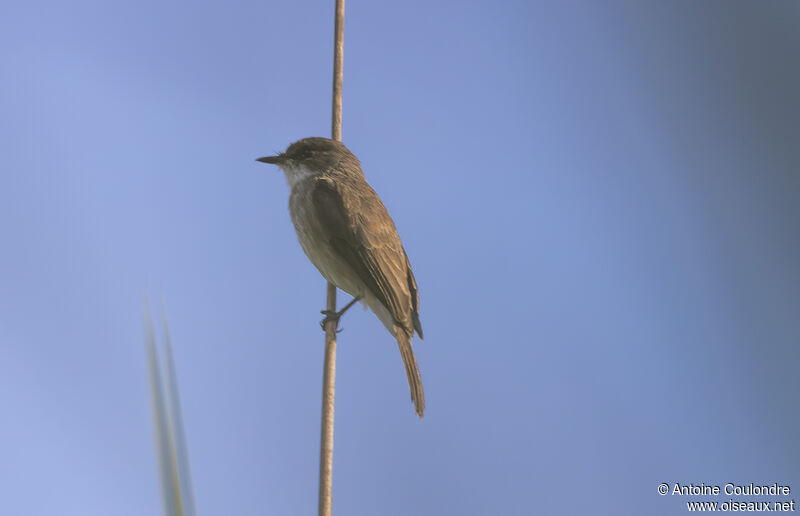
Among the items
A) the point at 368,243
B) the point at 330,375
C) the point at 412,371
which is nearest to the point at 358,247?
the point at 368,243

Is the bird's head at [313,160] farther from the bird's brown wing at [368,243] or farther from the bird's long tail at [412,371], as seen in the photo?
the bird's long tail at [412,371]

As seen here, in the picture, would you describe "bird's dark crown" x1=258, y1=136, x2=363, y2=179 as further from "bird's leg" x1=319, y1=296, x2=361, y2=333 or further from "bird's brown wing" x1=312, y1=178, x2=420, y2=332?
"bird's leg" x1=319, y1=296, x2=361, y2=333

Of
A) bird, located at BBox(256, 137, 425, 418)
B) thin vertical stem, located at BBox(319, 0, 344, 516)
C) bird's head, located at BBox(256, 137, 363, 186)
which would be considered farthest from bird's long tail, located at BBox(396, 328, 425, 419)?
bird's head, located at BBox(256, 137, 363, 186)

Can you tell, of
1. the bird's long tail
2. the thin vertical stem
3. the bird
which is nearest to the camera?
the thin vertical stem

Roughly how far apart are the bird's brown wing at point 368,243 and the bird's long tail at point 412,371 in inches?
2.6

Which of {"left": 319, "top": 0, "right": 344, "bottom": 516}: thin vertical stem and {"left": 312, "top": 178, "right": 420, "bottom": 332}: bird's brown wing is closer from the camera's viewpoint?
{"left": 319, "top": 0, "right": 344, "bottom": 516}: thin vertical stem

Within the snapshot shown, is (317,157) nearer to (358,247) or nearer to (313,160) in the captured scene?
(313,160)

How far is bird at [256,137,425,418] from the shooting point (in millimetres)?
2500

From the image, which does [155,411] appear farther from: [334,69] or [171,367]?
[334,69]

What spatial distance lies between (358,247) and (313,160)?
1.89ft

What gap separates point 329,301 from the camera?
8.29ft

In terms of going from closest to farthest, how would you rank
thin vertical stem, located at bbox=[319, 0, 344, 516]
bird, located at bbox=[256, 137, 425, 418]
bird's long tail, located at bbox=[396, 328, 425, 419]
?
thin vertical stem, located at bbox=[319, 0, 344, 516] < bird's long tail, located at bbox=[396, 328, 425, 419] < bird, located at bbox=[256, 137, 425, 418]

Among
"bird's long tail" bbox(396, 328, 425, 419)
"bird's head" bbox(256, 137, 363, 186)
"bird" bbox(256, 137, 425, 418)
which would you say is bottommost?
"bird's long tail" bbox(396, 328, 425, 419)

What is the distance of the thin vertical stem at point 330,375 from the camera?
4.86ft
